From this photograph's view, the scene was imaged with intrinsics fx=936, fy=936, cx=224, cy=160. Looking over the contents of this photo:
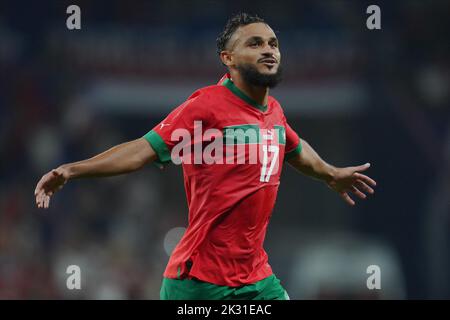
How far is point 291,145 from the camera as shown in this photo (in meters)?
5.79

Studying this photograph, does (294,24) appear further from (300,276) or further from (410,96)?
(300,276)

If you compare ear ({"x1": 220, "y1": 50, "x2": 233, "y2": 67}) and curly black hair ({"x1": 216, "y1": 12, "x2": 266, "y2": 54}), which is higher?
curly black hair ({"x1": 216, "y1": 12, "x2": 266, "y2": 54})

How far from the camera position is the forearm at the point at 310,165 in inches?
233

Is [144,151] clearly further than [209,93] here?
No

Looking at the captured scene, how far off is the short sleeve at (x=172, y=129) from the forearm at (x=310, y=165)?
3.18ft

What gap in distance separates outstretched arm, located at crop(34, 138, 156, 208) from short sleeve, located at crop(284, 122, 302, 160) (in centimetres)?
102

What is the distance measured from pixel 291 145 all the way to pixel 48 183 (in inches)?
64.9

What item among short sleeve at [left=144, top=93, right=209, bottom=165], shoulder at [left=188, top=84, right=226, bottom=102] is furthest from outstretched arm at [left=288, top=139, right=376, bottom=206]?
short sleeve at [left=144, top=93, right=209, bottom=165]

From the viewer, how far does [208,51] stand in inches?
536

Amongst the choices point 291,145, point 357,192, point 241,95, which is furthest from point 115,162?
point 357,192

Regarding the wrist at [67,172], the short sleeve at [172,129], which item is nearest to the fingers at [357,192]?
the short sleeve at [172,129]

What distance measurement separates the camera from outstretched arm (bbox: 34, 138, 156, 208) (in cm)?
482

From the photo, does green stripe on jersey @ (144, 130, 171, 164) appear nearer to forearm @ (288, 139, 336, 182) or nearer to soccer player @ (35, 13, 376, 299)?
soccer player @ (35, 13, 376, 299)

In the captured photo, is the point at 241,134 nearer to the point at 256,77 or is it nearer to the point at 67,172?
the point at 256,77
